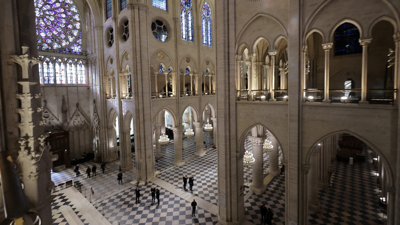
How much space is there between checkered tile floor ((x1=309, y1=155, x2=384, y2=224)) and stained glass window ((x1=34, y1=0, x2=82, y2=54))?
25.8 m

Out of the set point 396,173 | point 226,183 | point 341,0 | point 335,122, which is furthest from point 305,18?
point 226,183

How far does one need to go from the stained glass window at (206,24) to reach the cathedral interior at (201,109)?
11cm

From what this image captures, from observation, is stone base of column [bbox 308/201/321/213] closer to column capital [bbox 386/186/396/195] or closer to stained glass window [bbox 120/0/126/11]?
column capital [bbox 386/186/396/195]

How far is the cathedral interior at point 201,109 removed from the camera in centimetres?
338

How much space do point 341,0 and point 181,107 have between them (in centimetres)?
1440

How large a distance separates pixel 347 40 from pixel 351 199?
11.0 meters

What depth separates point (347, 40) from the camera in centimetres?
1488

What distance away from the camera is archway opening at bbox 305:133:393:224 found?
36.3 ft

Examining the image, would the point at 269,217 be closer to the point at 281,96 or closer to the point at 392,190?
the point at 392,190

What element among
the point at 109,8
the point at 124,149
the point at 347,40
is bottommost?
the point at 124,149

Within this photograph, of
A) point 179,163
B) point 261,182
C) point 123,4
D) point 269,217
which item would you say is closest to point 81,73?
point 123,4

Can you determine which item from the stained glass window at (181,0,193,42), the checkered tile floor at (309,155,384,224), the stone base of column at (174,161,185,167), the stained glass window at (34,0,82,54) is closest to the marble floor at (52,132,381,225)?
the checkered tile floor at (309,155,384,224)

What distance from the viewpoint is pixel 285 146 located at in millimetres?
8805

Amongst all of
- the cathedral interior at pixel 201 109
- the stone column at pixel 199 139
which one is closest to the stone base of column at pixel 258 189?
the cathedral interior at pixel 201 109
